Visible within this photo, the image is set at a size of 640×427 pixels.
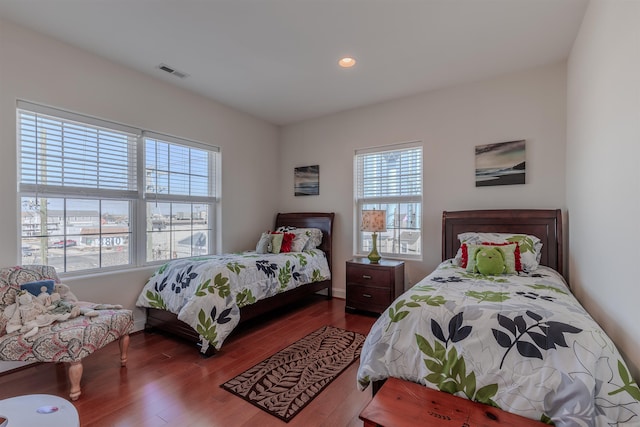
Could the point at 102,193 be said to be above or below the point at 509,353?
above

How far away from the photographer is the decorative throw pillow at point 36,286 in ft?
6.88

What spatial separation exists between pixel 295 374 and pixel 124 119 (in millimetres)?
2838

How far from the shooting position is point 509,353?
4.39 ft

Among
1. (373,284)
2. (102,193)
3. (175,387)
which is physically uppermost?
(102,193)

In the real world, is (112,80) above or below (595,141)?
above

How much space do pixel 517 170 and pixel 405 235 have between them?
1386 mm

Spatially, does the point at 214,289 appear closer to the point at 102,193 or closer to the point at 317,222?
the point at 102,193

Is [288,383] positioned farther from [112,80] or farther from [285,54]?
[112,80]

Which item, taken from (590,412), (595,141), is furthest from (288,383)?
(595,141)

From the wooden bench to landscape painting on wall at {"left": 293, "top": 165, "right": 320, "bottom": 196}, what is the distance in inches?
128

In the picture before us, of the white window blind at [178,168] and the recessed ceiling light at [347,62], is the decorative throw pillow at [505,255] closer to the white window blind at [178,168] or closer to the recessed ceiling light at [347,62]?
the recessed ceiling light at [347,62]

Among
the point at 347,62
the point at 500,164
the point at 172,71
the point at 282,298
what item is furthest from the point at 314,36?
the point at 282,298

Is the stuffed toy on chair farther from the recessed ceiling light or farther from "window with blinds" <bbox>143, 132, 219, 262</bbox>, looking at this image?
the recessed ceiling light

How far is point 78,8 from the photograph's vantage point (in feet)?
6.99
